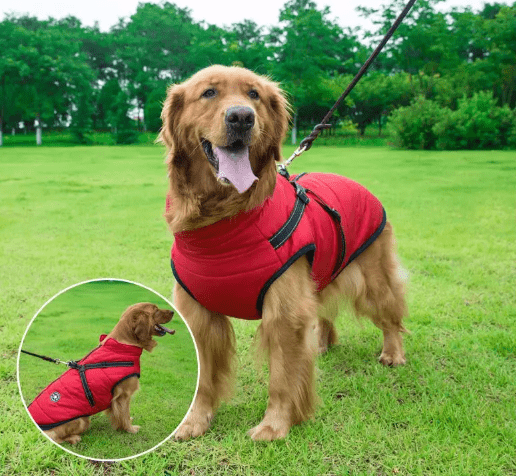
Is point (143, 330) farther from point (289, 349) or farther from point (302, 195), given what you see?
point (302, 195)

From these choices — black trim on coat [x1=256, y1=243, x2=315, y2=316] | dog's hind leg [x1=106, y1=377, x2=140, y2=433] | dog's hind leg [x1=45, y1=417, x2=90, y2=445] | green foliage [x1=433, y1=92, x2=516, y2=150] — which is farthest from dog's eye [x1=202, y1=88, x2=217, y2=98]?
green foliage [x1=433, y1=92, x2=516, y2=150]

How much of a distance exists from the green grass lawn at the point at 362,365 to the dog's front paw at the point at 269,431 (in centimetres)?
5

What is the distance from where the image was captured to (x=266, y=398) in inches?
137

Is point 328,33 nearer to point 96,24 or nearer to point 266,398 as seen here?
point 96,24

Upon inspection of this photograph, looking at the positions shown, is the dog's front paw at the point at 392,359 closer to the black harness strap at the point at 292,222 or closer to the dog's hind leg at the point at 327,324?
the dog's hind leg at the point at 327,324

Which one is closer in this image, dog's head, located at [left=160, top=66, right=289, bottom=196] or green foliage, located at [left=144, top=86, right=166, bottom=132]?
dog's head, located at [left=160, top=66, right=289, bottom=196]

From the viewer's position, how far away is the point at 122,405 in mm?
2479

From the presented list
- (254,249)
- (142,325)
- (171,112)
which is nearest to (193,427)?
(142,325)

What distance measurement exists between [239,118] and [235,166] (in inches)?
9.7

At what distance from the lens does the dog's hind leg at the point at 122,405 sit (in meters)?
2.43

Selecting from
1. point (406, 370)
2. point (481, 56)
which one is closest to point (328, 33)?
point (481, 56)

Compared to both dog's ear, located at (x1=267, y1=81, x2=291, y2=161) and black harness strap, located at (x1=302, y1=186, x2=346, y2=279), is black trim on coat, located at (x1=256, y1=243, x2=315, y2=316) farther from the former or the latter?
dog's ear, located at (x1=267, y1=81, x2=291, y2=161)

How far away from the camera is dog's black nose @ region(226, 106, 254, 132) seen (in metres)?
2.51

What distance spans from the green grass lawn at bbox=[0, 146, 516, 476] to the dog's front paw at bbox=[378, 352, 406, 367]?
67mm
